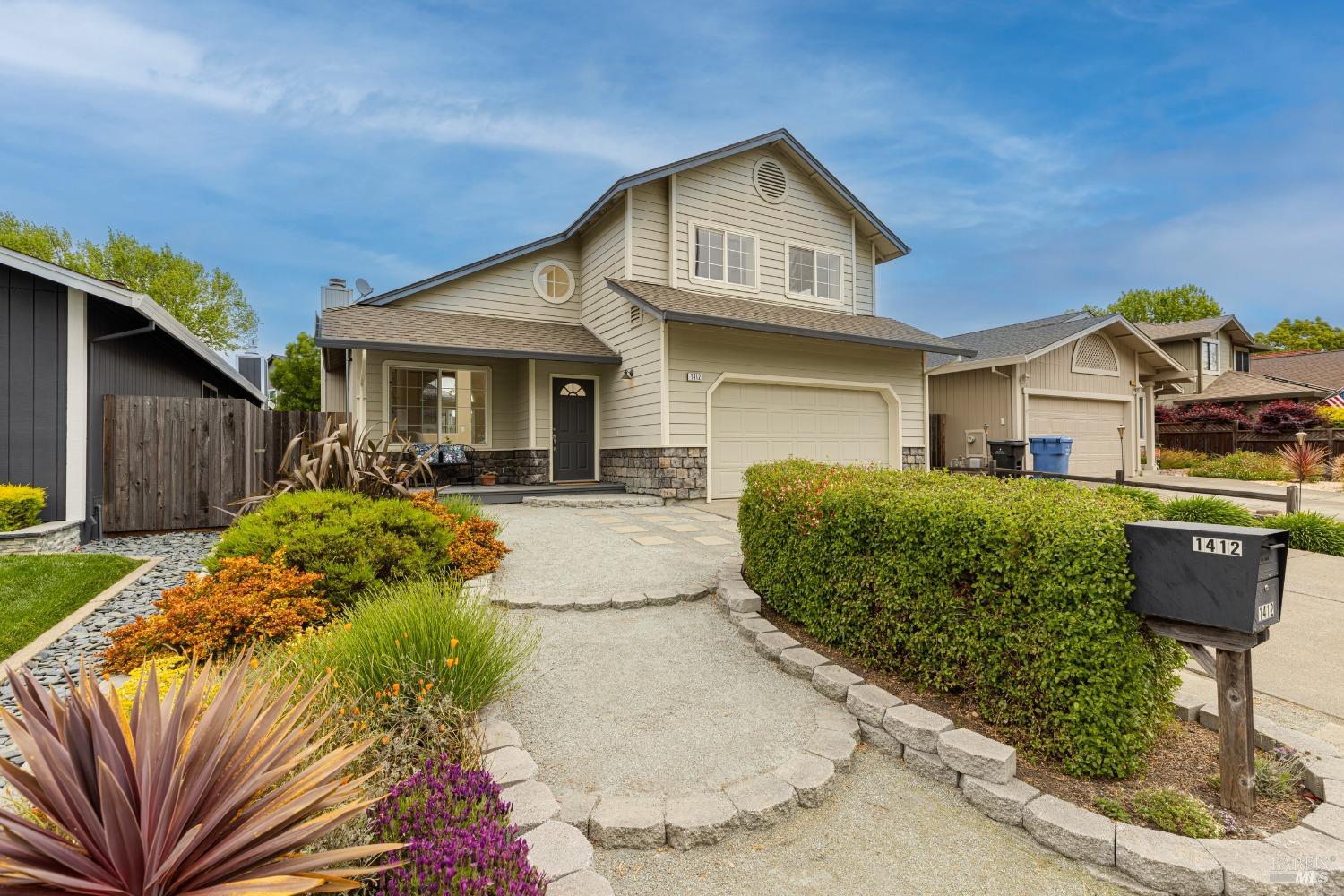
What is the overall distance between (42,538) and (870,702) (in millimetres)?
8298

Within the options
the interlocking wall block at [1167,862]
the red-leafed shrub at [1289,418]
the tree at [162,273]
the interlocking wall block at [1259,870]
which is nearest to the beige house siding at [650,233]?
the interlocking wall block at [1167,862]

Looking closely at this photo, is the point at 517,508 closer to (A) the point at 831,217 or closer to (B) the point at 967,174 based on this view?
(A) the point at 831,217

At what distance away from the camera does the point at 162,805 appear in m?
1.35

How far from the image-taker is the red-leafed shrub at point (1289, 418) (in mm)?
17406

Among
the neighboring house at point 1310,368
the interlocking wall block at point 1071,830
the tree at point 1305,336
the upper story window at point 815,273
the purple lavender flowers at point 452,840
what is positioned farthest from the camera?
the tree at point 1305,336

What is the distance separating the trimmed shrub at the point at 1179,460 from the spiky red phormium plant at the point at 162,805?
21309 mm

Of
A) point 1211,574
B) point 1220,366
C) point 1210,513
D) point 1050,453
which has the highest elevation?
point 1220,366

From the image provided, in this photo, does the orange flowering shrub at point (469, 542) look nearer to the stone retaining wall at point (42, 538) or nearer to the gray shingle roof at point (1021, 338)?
the stone retaining wall at point (42, 538)

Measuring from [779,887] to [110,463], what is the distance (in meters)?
9.08

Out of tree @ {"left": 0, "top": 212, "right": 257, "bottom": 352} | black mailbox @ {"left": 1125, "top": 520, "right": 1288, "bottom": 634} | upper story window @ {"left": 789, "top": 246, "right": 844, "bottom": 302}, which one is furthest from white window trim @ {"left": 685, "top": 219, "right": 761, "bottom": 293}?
tree @ {"left": 0, "top": 212, "right": 257, "bottom": 352}

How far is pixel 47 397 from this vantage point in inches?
274

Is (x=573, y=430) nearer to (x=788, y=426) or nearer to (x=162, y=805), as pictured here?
(x=788, y=426)

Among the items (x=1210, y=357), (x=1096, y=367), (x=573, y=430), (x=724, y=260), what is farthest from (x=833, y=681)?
(x=1210, y=357)

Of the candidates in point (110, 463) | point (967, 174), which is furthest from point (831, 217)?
point (110, 463)
